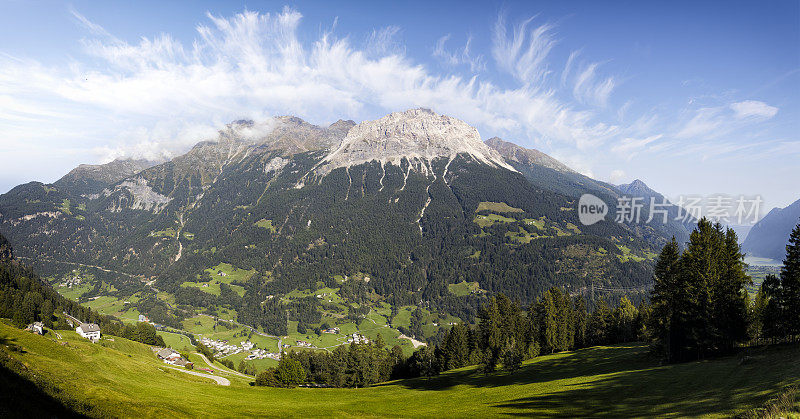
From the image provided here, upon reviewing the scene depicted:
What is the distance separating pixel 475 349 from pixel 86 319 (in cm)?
16001

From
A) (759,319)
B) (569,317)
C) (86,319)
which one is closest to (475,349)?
(569,317)

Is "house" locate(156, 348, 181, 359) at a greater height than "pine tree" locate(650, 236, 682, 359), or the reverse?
"pine tree" locate(650, 236, 682, 359)

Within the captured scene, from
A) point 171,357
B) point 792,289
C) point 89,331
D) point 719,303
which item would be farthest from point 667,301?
point 89,331

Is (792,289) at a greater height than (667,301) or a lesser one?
greater

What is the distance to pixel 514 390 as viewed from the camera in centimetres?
4938

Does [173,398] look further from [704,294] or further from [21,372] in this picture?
[704,294]

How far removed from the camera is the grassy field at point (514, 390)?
27.0 metres

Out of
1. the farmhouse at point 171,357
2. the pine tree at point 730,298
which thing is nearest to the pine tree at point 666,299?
the pine tree at point 730,298

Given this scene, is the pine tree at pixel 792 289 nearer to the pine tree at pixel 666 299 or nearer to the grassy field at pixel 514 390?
the grassy field at pixel 514 390

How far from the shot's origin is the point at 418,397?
56.7m

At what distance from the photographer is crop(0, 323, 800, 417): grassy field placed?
26984mm

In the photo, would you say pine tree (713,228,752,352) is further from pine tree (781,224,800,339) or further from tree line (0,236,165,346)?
tree line (0,236,165,346)

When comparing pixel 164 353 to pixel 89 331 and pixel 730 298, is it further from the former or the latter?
pixel 730 298

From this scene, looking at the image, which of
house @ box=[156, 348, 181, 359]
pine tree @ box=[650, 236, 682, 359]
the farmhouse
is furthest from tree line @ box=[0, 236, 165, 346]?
pine tree @ box=[650, 236, 682, 359]
